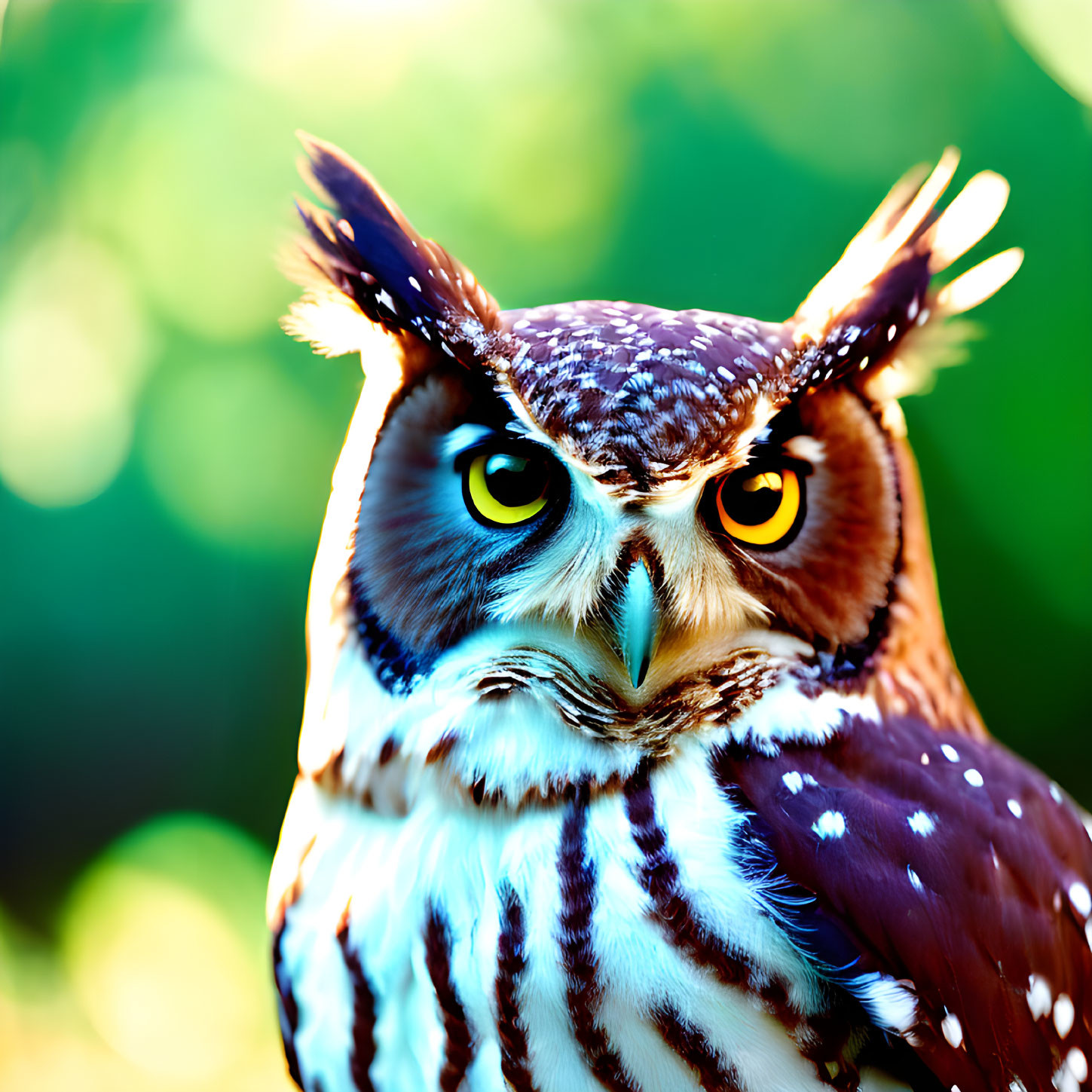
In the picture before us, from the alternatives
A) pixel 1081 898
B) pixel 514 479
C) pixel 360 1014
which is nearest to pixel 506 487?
pixel 514 479

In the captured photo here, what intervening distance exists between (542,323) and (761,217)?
0.40 m

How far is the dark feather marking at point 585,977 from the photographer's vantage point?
1.91 ft

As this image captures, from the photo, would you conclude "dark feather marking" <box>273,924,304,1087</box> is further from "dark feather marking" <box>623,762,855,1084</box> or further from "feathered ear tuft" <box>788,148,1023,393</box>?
"feathered ear tuft" <box>788,148,1023,393</box>

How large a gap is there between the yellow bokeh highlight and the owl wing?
0.76 m

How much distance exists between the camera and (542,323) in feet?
2.04

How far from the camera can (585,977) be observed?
0.58 meters

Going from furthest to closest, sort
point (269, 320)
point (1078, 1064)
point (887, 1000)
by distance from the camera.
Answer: point (269, 320) < point (1078, 1064) < point (887, 1000)

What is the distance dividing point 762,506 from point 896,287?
0.20m

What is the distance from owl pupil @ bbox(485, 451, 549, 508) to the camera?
594 millimetres

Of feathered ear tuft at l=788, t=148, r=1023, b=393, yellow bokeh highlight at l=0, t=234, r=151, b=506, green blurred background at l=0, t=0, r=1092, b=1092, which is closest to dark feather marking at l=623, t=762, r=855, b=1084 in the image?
feathered ear tuft at l=788, t=148, r=1023, b=393

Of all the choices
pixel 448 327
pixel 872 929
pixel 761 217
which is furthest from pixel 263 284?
pixel 872 929

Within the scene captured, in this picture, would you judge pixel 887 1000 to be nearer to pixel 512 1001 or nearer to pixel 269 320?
pixel 512 1001

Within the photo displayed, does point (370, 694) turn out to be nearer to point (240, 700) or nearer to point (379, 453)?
point (379, 453)

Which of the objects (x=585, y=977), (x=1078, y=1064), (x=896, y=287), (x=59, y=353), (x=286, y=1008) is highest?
(x=896, y=287)
